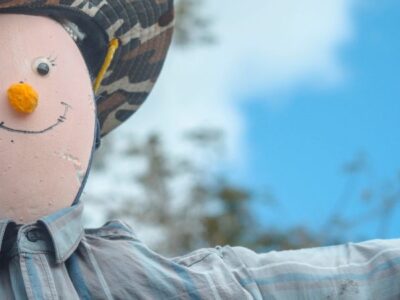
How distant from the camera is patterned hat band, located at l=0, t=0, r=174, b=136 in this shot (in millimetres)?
1448

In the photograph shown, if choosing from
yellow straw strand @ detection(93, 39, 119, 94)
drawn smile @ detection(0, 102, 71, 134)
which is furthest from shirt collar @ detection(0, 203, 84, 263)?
yellow straw strand @ detection(93, 39, 119, 94)

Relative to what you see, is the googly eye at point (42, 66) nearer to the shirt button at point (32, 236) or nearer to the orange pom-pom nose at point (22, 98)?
the orange pom-pom nose at point (22, 98)

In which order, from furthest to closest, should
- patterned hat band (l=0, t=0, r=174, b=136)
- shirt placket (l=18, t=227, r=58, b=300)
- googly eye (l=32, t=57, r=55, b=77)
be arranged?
patterned hat band (l=0, t=0, r=174, b=136)
googly eye (l=32, t=57, r=55, b=77)
shirt placket (l=18, t=227, r=58, b=300)

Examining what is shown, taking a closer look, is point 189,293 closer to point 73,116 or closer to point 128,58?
point 73,116

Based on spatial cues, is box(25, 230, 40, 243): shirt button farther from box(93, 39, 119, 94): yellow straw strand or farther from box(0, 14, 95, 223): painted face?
box(93, 39, 119, 94): yellow straw strand

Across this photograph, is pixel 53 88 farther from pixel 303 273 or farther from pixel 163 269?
pixel 303 273

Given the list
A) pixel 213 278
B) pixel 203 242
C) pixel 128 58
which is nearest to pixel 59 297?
pixel 213 278

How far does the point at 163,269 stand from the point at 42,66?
30 cm

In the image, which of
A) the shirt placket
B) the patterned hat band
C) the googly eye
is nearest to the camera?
the shirt placket

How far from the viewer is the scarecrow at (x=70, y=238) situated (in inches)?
49.3

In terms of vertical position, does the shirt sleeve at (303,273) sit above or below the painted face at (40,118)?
below

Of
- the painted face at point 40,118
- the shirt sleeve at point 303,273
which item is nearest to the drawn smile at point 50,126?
the painted face at point 40,118

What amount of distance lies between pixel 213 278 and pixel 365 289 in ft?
0.63

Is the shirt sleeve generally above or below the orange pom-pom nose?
below
